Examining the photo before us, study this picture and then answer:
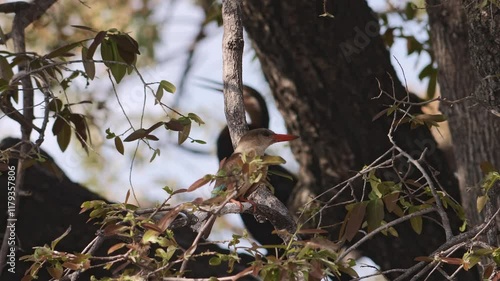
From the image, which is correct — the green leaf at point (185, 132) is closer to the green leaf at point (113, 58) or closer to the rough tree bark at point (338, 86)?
the green leaf at point (113, 58)

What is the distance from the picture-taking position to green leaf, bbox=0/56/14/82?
9.37 ft

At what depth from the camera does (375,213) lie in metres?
2.33

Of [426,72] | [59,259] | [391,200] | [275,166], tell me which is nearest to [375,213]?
[391,200]

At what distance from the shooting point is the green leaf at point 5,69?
9.37 feet

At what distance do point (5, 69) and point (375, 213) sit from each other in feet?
4.17

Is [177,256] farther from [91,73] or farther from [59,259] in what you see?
[91,73]

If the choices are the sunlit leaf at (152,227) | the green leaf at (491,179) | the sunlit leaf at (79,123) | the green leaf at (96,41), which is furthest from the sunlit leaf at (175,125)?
the green leaf at (491,179)

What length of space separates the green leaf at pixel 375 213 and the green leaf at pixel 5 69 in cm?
121

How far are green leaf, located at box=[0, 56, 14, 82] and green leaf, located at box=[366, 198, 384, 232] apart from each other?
1.21 metres

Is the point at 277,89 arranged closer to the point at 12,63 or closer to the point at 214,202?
the point at 12,63

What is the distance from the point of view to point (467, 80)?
12.4ft

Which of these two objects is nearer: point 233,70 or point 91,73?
point 233,70

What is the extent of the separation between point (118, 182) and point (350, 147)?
3.18 m

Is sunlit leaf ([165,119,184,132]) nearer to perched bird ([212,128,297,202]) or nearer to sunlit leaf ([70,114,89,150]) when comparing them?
perched bird ([212,128,297,202])
